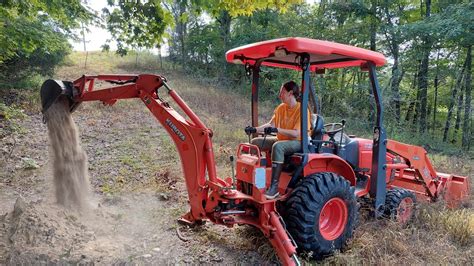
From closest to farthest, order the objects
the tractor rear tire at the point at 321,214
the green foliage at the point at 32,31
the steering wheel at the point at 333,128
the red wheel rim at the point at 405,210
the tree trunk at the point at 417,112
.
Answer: the tractor rear tire at the point at 321,214, the steering wheel at the point at 333,128, the red wheel rim at the point at 405,210, the green foliage at the point at 32,31, the tree trunk at the point at 417,112

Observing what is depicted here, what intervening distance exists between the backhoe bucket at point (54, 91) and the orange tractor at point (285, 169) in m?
0.01

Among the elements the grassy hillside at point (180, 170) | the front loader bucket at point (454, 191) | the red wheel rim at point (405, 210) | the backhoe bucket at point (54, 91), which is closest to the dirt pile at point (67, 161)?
the backhoe bucket at point (54, 91)

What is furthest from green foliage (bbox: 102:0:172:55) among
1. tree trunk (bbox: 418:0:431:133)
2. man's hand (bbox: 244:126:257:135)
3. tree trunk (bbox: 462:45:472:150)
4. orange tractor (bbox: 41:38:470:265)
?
tree trunk (bbox: 462:45:472:150)

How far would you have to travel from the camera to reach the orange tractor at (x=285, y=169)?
150 inches

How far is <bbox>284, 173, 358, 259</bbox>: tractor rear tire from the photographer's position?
3.79m

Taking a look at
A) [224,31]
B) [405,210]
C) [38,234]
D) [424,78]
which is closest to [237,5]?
[405,210]

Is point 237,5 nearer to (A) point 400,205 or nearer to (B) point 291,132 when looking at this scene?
(B) point 291,132

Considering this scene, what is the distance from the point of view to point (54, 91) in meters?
4.27

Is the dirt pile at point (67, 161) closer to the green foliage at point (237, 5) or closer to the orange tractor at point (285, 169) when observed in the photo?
the orange tractor at point (285, 169)

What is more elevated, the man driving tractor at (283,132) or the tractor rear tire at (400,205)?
the man driving tractor at (283,132)

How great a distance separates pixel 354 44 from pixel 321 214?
1433cm

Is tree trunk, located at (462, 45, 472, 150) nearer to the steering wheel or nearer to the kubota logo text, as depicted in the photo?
the steering wheel

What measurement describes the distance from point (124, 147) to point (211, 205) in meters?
5.44

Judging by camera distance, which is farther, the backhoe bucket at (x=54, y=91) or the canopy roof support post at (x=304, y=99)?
the backhoe bucket at (x=54, y=91)
